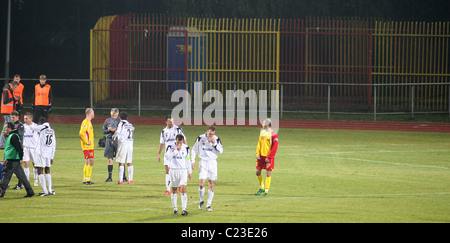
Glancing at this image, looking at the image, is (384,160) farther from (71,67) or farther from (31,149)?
(71,67)

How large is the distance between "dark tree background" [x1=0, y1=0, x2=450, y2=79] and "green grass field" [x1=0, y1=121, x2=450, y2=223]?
1652 cm

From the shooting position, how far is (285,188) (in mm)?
16188

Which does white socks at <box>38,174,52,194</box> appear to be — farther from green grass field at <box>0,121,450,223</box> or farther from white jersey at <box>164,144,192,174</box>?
white jersey at <box>164,144,192,174</box>

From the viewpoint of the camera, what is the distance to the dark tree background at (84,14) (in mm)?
41094

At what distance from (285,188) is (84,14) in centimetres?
2934

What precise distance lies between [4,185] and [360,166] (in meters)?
10.2

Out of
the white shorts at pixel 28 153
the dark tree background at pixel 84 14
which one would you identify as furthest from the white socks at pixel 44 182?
the dark tree background at pixel 84 14

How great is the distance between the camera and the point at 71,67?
137 ft

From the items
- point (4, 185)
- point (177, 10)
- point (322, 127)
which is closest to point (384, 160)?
point (322, 127)

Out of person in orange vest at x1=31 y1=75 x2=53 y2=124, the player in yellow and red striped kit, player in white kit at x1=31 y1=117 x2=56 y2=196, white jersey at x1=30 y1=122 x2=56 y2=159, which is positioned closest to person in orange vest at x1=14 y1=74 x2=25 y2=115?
person in orange vest at x1=31 y1=75 x2=53 y2=124

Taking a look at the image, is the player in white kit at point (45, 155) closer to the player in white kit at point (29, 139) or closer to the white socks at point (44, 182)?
the white socks at point (44, 182)

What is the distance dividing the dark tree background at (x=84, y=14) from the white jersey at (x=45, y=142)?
23987 mm

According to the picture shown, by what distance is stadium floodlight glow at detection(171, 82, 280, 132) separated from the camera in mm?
30734

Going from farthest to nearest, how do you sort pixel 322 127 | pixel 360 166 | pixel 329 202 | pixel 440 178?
pixel 322 127
pixel 360 166
pixel 440 178
pixel 329 202
